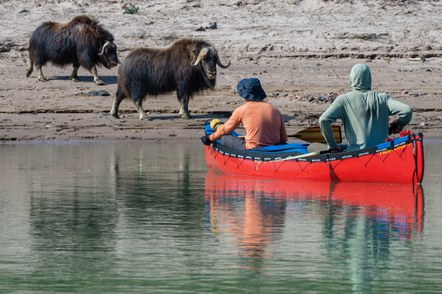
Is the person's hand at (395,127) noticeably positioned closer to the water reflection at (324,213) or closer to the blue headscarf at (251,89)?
the water reflection at (324,213)

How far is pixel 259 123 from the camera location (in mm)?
15055

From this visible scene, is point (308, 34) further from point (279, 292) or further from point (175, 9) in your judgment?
point (279, 292)

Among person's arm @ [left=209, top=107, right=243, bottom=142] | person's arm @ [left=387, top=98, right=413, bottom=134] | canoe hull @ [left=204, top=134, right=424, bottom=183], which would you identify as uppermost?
person's arm @ [left=387, top=98, right=413, bottom=134]

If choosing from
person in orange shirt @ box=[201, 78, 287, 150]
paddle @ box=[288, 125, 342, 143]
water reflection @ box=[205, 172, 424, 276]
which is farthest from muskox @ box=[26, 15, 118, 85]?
water reflection @ box=[205, 172, 424, 276]

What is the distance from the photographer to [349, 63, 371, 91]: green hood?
13.8 meters

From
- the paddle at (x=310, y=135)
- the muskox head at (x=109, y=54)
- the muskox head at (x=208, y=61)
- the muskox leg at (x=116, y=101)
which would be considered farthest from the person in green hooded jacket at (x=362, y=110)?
the muskox head at (x=109, y=54)

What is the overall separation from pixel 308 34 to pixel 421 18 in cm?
263

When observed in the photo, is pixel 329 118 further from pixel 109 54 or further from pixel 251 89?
pixel 109 54

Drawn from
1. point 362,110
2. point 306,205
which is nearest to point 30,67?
point 362,110

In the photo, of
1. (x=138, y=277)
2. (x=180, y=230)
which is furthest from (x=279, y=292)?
(x=180, y=230)

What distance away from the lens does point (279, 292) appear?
334 inches

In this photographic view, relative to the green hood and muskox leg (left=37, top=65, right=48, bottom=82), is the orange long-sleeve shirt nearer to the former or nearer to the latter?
the green hood

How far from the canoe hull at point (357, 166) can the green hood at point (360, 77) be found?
0.68 metres

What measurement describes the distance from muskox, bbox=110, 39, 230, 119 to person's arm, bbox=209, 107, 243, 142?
602 centimetres
